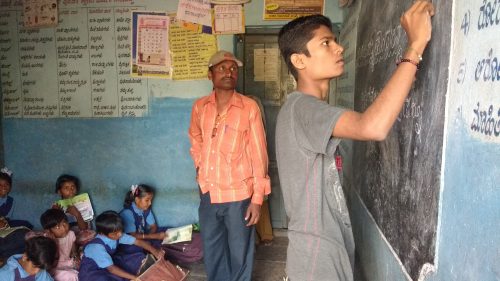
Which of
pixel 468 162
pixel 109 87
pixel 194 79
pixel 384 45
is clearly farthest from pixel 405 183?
pixel 109 87

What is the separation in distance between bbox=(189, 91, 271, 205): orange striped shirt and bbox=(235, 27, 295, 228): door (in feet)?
3.75

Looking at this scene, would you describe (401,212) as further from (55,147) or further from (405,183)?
(55,147)

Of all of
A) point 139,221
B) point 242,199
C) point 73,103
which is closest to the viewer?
point 242,199

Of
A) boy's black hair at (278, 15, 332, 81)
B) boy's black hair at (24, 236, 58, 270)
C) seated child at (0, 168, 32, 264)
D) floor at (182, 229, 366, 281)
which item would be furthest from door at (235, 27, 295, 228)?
boy's black hair at (278, 15, 332, 81)

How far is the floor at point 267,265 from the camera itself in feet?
10.9

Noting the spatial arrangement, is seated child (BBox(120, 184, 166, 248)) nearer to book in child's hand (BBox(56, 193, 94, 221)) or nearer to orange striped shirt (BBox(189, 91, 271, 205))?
book in child's hand (BBox(56, 193, 94, 221))

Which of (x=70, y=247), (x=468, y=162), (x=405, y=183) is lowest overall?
(x=70, y=247)

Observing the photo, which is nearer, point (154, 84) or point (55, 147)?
point (154, 84)

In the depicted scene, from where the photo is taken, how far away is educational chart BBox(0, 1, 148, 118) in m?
3.92

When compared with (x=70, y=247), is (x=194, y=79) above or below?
above

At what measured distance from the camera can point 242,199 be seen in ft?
8.98

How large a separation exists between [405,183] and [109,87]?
129 inches

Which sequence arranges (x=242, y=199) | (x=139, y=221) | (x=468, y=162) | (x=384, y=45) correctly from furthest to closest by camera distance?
(x=139, y=221)
(x=242, y=199)
(x=384, y=45)
(x=468, y=162)

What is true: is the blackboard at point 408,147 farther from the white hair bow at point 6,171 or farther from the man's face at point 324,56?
the white hair bow at point 6,171
